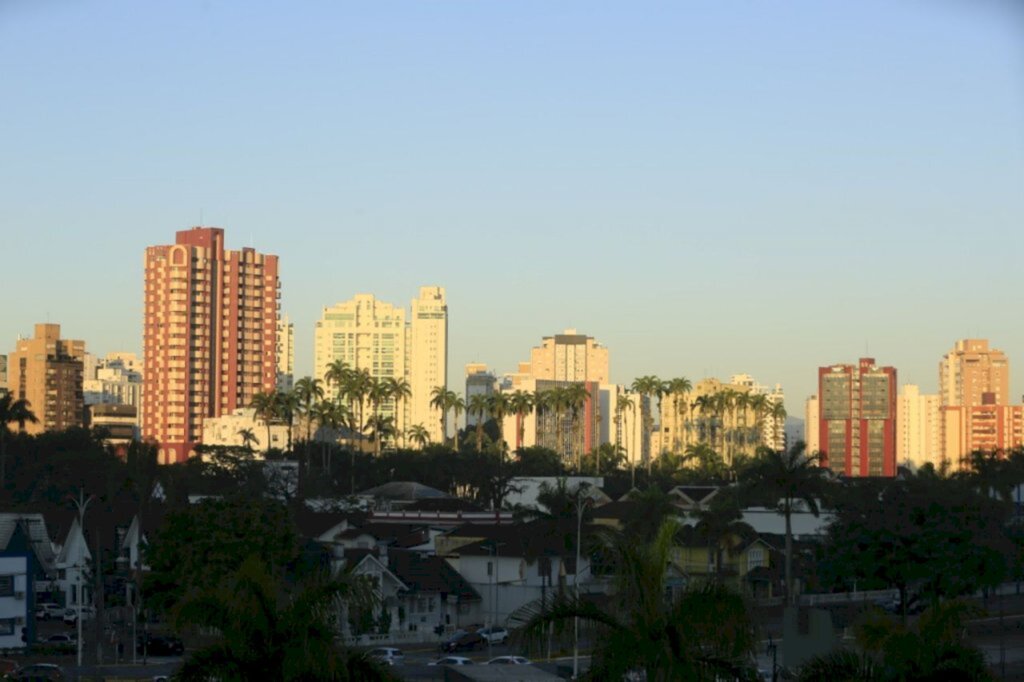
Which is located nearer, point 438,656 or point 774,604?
point 438,656

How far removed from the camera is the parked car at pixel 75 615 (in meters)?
70.8

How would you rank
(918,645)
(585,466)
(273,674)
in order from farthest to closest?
(585,466) → (918,645) → (273,674)

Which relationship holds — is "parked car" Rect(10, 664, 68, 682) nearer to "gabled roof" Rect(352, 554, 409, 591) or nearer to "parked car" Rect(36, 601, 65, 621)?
"gabled roof" Rect(352, 554, 409, 591)

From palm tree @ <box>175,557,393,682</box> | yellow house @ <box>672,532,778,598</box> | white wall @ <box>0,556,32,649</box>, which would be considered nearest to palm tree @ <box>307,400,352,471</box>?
yellow house @ <box>672,532,778,598</box>

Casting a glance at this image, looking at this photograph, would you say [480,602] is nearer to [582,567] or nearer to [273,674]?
[582,567]

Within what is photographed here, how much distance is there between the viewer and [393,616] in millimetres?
71250

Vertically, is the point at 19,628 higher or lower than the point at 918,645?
lower

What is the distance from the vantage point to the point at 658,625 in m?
19.3

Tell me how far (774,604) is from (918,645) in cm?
5509

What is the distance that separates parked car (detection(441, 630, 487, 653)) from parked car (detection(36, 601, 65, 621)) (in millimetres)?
21689

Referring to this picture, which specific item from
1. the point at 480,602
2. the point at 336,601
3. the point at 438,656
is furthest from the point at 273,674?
the point at 480,602

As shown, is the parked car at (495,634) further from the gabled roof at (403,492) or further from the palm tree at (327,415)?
the palm tree at (327,415)

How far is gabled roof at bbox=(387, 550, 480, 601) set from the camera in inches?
2923

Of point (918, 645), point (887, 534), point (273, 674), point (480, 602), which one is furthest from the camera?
point (480, 602)
